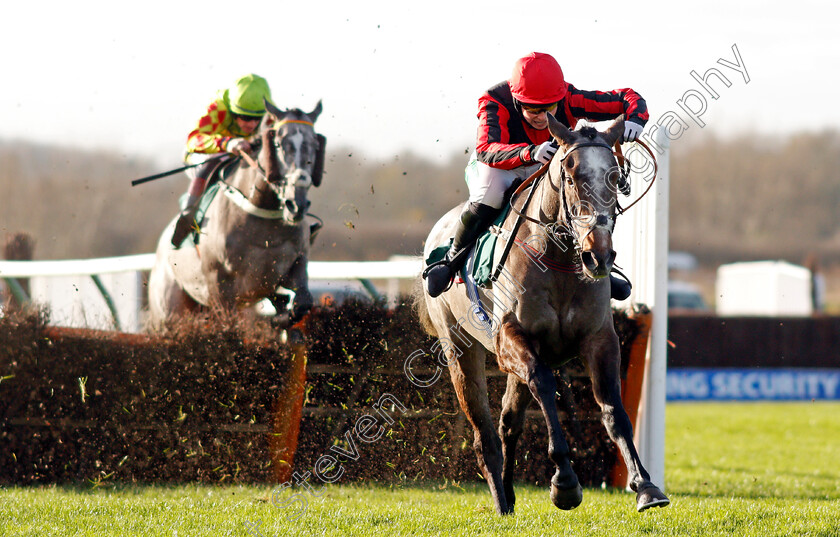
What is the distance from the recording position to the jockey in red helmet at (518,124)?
14.3ft

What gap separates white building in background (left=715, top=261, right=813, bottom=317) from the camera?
99.7 ft

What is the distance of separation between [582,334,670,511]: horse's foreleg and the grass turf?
59 centimetres

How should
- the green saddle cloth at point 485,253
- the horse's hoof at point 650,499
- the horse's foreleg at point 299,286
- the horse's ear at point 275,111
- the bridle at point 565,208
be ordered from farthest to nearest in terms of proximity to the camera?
the horse's ear at point 275,111 < the horse's foreleg at point 299,286 < the green saddle cloth at point 485,253 < the bridle at point 565,208 < the horse's hoof at point 650,499

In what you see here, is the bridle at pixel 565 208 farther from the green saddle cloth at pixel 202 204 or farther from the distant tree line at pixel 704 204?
the distant tree line at pixel 704 204

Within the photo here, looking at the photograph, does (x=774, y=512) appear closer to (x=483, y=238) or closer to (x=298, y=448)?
(x=483, y=238)

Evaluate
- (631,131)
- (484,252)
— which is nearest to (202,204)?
(484,252)

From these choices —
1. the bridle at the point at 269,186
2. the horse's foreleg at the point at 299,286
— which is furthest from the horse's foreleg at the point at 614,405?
the bridle at the point at 269,186

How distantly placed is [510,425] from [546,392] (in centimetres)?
102

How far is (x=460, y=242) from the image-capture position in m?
4.94

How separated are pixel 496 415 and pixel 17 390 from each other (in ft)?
10.0

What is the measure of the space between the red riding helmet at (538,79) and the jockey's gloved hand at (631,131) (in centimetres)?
41

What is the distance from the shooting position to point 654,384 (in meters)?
5.96

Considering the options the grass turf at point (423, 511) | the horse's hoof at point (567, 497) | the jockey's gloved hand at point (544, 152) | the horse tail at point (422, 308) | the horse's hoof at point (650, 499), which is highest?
the jockey's gloved hand at point (544, 152)

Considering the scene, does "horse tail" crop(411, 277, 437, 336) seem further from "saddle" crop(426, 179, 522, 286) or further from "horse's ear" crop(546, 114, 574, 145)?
"horse's ear" crop(546, 114, 574, 145)
